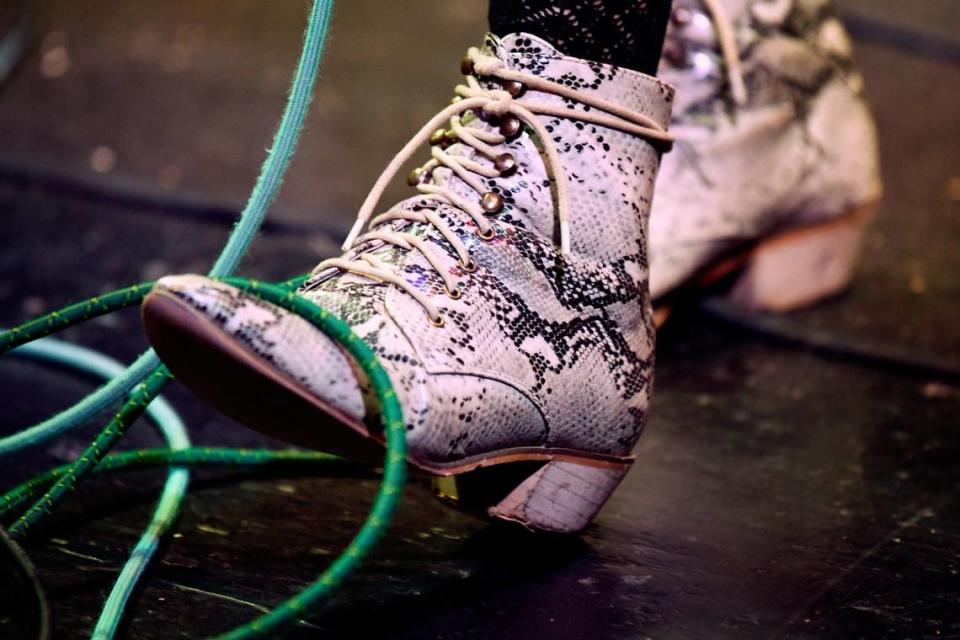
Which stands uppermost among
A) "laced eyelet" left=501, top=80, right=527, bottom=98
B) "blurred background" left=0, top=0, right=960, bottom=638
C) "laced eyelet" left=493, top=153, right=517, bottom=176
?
"laced eyelet" left=501, top=80, right=527, bottom=98

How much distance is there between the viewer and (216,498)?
0.76 metres

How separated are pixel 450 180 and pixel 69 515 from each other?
0.36m

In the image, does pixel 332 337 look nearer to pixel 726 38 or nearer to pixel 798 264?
pixel 726 38

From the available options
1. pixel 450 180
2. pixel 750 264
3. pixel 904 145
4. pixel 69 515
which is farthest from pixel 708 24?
pixel 904 145

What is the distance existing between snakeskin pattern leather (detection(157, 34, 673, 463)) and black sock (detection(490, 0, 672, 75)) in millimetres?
17

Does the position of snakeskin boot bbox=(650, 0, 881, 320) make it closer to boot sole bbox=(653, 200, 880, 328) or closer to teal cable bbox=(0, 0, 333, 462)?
boot sole bbox=(653, 200, 880, 328)

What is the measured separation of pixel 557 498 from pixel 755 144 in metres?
0.62

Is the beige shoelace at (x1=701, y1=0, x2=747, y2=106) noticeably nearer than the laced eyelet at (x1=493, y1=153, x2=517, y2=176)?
No

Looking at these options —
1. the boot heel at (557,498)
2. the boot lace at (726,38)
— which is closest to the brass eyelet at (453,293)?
the boot heel at (557,498)

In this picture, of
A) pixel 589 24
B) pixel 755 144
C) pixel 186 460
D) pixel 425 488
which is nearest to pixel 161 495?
pixel 186 460

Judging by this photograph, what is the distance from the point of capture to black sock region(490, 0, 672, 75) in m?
0.65

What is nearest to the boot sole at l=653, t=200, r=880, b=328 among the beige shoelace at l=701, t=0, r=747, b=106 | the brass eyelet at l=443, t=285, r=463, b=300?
the beige shoelace at l=701, t=0, r=747, b=106

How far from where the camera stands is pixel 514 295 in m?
0.63

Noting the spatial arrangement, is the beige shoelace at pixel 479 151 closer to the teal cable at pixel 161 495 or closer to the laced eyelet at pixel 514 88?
the laced eyelet at pixel 514 88
